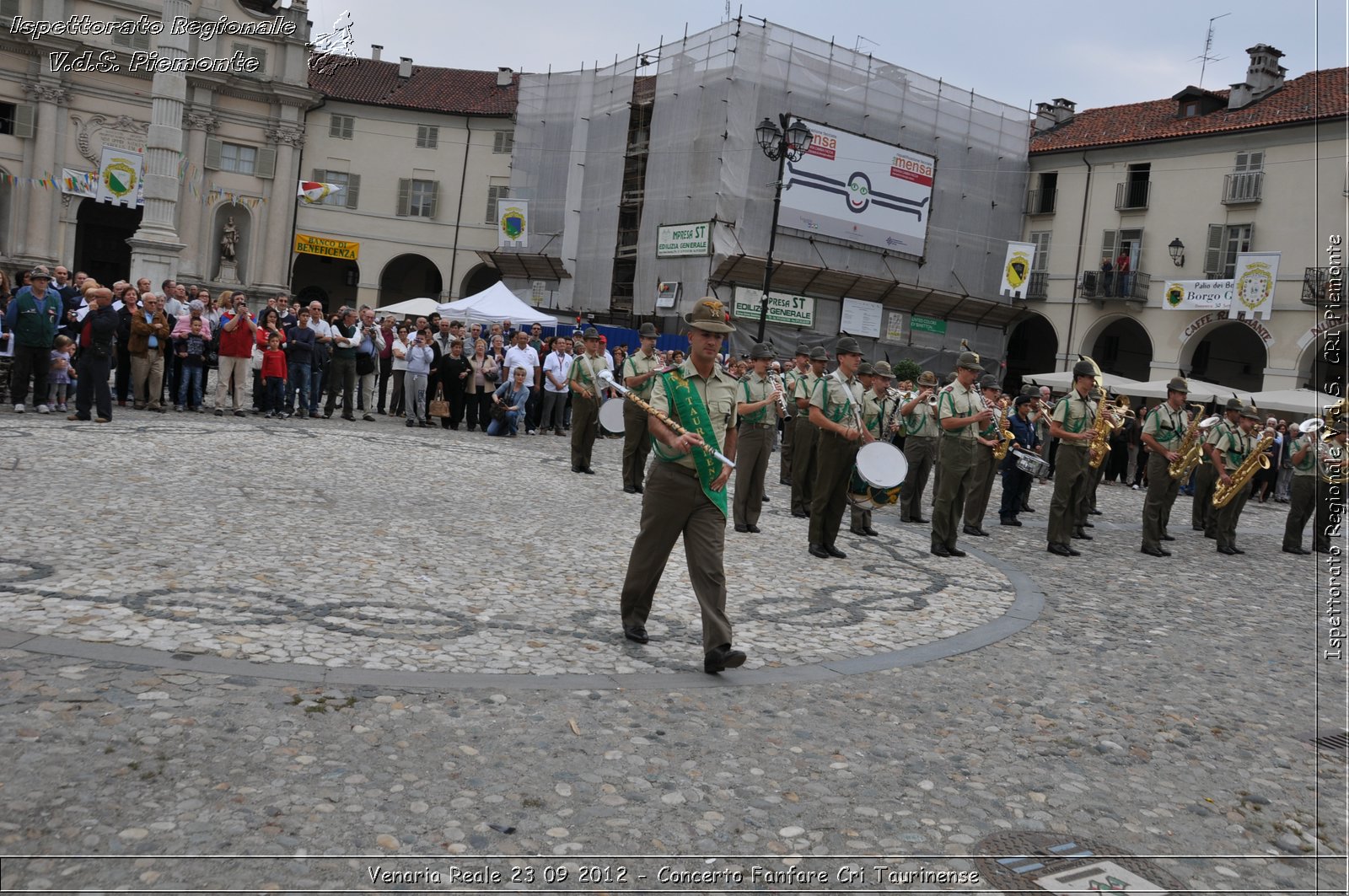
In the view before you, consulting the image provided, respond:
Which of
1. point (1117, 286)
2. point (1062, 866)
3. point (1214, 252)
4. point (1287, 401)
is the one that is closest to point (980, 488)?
point (1062, 866)

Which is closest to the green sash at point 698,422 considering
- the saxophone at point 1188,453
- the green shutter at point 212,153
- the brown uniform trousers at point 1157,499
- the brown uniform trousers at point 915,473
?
the brown uniform trousers at point 915,473

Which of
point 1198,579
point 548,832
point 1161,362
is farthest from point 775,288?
point 548,832

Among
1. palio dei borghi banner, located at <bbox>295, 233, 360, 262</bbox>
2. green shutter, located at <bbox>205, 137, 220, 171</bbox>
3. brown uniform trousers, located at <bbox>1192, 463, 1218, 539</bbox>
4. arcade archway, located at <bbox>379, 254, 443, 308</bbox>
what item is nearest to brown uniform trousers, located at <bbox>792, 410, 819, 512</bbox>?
brown uniform trousers, located at <bbox>1192, 463, 1218, 539</bbox>

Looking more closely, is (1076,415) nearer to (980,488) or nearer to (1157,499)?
(1157,499)

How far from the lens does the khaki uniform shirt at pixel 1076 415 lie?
43.6 feet

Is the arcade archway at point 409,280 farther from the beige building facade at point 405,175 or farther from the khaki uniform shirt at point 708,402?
the khaki uniform shirt at point 708,402

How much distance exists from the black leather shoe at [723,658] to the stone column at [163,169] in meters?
20.4

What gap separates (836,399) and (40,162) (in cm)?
4461

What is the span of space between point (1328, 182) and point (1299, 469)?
20.9 metres

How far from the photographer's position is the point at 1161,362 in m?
40.0

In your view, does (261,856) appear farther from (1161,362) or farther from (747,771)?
(1161,362)

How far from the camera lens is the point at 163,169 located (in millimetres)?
23578

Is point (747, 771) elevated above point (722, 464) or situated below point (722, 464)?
below

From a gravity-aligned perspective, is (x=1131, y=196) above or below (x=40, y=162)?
above
